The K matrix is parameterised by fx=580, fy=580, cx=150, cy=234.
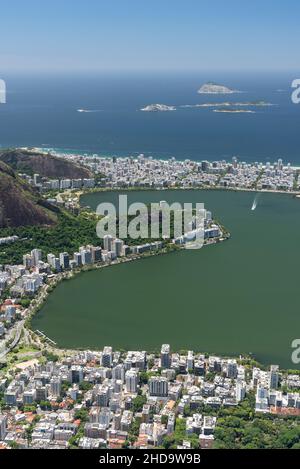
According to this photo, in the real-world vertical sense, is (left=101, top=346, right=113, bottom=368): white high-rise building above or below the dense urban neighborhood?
above

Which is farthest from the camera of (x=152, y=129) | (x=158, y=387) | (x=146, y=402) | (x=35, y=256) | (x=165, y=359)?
(x=152, y=129)

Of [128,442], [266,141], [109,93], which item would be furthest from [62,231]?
[109,93]

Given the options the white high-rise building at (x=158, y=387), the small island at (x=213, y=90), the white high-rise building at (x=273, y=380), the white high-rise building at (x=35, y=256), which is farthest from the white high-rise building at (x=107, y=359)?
the small island at (x=213, y=90)

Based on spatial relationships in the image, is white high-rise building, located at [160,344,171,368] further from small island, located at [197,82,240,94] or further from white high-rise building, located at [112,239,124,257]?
small island, located at [197,82,240,94]

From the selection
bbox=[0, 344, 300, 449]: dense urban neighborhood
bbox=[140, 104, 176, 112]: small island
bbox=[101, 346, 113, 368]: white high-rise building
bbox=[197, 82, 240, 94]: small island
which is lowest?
bbox=[0, 344, 300, 449]: dense urban neighborhood

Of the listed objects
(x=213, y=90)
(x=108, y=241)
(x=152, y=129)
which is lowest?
(x=108, y=241)

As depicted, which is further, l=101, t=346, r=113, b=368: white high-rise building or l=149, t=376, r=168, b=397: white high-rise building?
l=101, t=346, r=113, b=368: white high-rise building

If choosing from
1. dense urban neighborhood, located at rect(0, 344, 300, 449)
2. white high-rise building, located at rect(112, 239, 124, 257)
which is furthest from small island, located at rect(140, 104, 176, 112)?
dense urban neighborhood, located at rect(0, 344, 300, 449)

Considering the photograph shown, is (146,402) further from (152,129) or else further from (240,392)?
(152,129)

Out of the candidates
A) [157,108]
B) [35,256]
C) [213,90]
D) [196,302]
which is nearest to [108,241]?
[35,256]
